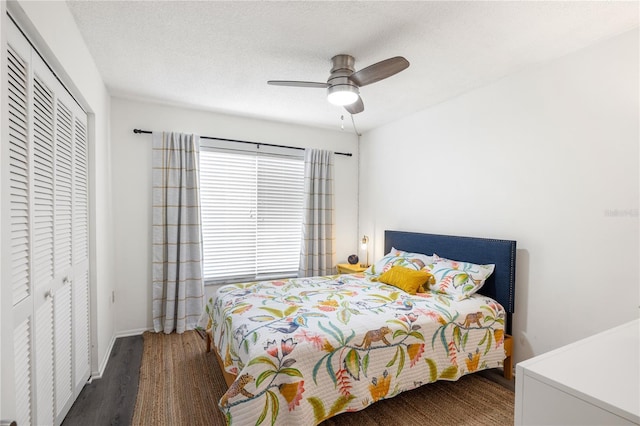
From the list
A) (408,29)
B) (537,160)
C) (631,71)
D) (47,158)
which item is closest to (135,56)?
(47,158)

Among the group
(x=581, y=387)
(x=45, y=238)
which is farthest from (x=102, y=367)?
(x=581, y=387)

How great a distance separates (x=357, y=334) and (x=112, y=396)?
1.89 metres

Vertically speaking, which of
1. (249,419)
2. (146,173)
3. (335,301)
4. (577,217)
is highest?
(146,173)

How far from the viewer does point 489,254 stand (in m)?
2.81

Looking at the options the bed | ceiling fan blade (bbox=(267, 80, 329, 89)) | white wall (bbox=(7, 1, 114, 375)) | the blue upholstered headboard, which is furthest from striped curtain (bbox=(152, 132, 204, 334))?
the blue upholstered headboard

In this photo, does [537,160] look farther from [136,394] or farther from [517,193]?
[136,394]

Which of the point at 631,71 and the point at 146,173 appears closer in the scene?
the point at 631,71

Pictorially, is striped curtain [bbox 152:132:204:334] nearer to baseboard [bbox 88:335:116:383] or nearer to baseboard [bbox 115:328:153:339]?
baseboard [bbox 115:328:153:339]

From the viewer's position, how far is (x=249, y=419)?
159 centimetres

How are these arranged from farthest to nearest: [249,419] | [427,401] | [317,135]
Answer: [317,135] → [427,401] → [249,419]

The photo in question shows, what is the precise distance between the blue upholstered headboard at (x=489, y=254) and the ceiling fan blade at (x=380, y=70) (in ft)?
5.69

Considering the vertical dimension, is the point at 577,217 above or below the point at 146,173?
below

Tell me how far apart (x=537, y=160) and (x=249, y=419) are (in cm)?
280

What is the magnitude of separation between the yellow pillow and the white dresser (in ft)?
5.33
